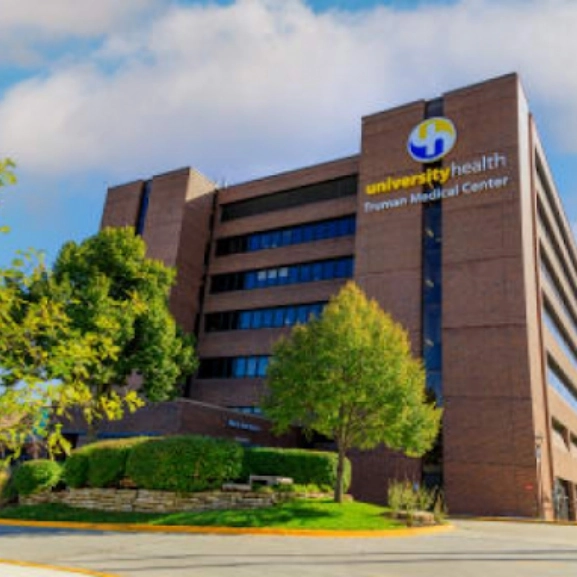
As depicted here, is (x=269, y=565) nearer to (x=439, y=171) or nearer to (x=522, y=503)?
(x=522, y=503)

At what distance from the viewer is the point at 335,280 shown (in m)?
46.0

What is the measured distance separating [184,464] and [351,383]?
22.9 feet

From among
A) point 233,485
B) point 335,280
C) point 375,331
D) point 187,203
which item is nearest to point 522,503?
point 375,331

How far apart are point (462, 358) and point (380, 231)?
11247 millimetres

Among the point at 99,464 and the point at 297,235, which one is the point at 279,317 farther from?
the point at 99,464

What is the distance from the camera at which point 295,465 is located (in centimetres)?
2347

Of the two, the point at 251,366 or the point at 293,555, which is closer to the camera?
the point at 293,555

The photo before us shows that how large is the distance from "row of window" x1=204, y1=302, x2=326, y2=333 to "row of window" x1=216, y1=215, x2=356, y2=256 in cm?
589

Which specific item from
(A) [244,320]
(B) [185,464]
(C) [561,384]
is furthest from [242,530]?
(C) [561,384]

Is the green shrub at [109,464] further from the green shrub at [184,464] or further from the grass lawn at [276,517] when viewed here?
the grass lawn at [276,517]

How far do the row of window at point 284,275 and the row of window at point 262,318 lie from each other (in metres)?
2.27

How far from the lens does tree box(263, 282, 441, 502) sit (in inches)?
878

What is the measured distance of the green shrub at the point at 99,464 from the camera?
2297 cm

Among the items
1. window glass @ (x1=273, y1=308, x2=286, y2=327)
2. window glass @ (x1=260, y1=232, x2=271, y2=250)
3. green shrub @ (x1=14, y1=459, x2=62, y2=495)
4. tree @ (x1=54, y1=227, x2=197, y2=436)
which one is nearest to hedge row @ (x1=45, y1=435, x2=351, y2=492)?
green shrub @ (x1=14, y1=459, x2=62, y2=495)
